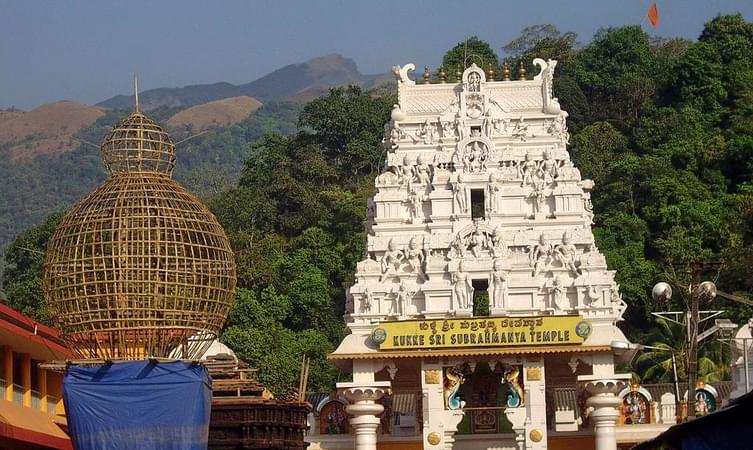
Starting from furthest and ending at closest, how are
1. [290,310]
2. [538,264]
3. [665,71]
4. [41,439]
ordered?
[665,71] < [290,310] < [538,264] < [41,439]

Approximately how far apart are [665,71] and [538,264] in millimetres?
43069

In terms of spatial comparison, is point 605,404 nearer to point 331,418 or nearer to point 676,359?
point 331,418

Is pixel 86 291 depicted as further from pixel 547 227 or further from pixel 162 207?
pixel 547 227

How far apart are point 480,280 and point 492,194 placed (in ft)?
8.99

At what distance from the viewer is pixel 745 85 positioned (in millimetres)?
85125

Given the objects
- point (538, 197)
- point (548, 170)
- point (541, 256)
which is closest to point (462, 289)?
point (541, 256)

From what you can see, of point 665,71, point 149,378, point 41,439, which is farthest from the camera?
point 665,71

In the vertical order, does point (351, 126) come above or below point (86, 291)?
above

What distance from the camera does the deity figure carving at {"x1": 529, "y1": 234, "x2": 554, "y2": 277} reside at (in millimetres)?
51906

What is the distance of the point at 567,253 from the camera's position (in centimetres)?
5194

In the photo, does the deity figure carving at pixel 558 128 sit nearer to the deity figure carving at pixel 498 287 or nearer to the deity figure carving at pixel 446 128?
the deity figure carving at pixel 446 128

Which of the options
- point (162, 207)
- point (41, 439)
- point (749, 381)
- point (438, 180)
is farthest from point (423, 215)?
point (162, 207)

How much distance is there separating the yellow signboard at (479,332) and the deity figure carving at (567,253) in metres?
2.19

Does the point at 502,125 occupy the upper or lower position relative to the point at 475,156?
upper
